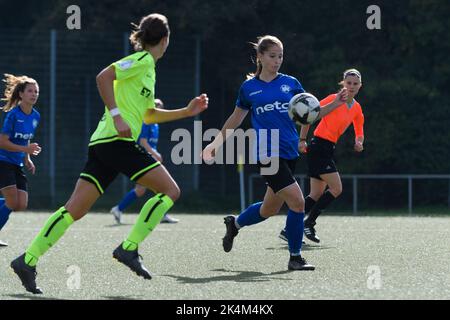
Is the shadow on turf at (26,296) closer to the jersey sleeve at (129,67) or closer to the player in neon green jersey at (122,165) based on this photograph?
the player in neon green jersey at (122,165)

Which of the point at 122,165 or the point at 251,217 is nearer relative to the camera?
the point at 122,165

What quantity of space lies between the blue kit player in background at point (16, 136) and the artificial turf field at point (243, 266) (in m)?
0.52

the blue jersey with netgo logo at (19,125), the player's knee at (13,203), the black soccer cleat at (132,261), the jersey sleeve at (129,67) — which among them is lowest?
→ the player's knee at (13,203)

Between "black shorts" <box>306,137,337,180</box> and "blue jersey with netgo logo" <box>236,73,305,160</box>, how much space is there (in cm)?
261

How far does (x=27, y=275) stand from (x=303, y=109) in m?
2.79

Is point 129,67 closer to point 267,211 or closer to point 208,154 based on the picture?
point 208,154

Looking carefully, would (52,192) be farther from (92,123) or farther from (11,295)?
(11,295)

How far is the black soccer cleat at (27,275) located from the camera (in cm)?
657

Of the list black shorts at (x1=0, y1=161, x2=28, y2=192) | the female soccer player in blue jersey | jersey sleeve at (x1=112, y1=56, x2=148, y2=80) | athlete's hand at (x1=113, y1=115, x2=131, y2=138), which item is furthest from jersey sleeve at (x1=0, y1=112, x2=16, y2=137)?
athlete's hand at (x1=113, y1=115, x2=131, y2=138)

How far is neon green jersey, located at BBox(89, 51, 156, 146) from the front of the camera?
6.81 meters

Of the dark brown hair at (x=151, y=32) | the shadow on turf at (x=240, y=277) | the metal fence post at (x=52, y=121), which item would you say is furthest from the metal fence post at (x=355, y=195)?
the dark brown hair at (x=151, y=32)

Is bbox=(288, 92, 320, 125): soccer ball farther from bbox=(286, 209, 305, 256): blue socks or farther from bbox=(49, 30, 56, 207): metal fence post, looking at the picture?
bbox=(49, 30, 56, 207): metal fence post

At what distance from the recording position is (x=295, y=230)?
8.34 meters

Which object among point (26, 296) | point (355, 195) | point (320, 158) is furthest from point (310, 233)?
point (355, 195)
